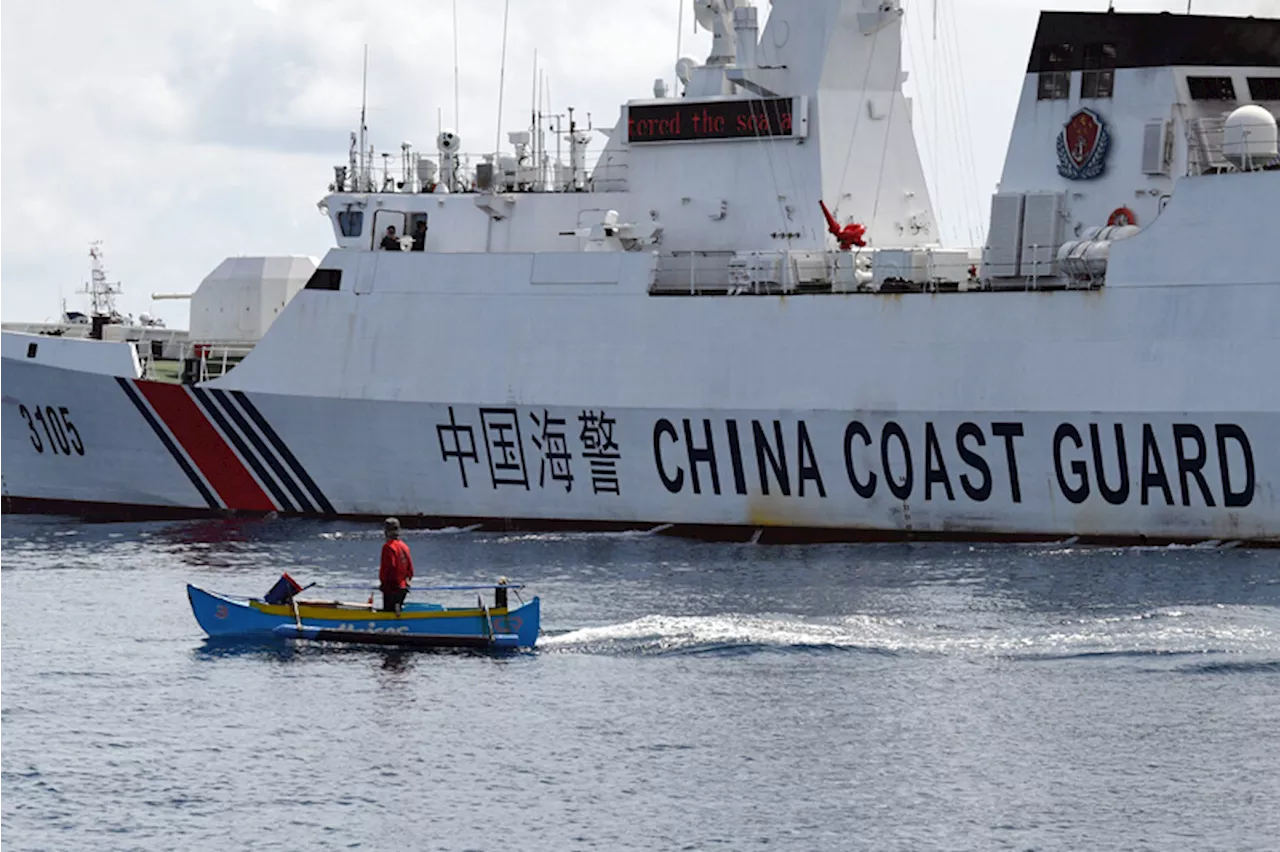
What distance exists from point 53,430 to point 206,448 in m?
2.85

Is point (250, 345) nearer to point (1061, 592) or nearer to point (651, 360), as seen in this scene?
point (651, 360)

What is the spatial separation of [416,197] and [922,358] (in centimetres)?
904

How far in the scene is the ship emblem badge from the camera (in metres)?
27.1

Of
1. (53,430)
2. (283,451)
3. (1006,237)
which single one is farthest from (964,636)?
(53,430)

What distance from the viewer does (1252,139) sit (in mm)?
24984

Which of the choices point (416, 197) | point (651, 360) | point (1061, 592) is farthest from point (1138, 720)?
point (416, 197)

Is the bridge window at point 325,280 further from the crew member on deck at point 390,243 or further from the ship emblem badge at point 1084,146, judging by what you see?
the ship emblem badge at point 1084,146

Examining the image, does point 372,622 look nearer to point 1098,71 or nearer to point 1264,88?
point 1098,71

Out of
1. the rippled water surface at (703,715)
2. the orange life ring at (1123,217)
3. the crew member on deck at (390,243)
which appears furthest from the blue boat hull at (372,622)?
the crew member on deck at (390,243)

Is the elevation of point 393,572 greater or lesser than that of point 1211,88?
lesser

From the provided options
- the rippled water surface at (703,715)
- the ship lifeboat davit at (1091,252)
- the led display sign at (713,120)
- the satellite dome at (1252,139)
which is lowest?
the rippled water surface at (703,715)

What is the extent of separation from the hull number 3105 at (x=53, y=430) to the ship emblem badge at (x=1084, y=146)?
49.2 feet

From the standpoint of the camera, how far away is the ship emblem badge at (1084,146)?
2711 centimetres

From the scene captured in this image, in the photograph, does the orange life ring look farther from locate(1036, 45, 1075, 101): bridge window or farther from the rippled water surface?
the rippled water surface
